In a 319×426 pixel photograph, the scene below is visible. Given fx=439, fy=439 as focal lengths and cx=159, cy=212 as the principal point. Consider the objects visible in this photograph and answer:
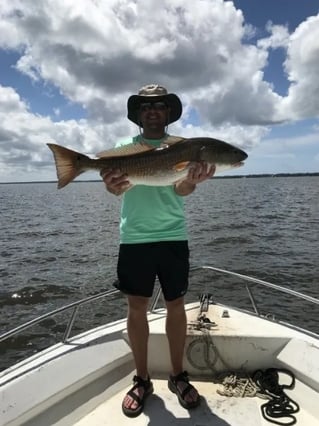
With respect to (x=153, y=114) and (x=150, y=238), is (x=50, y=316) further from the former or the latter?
(x=153, y=114)

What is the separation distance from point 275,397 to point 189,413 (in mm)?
932

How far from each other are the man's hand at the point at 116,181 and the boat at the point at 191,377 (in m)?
1.62

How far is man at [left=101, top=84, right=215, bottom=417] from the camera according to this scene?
4230mm

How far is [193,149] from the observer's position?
4211 millimetres

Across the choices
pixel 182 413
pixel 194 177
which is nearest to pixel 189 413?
pixel 182 413

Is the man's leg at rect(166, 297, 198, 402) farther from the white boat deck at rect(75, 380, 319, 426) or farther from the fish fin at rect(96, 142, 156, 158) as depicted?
the fish fin at rect(96, 142, 156, 158)

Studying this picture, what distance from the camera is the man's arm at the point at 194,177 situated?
4164 millimetres

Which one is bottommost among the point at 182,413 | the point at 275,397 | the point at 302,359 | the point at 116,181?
the point at 182,413

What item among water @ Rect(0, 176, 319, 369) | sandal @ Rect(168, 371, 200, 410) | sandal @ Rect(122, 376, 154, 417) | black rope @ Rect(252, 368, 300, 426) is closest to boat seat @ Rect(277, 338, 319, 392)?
black rope @ Rect(252, 368, 300, 426)

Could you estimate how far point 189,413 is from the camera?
4.43 m

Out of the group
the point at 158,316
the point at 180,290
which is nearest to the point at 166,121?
the point at 180,290

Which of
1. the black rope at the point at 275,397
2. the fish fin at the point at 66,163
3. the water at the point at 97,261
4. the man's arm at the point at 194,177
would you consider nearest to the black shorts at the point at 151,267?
the man's arm at the point at 194,177

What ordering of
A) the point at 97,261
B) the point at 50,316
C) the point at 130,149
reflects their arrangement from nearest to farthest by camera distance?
1. the point at 130,149
2. the point at 50,316
3. the point at 97,261

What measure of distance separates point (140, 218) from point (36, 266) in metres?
15.0
